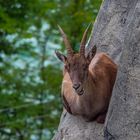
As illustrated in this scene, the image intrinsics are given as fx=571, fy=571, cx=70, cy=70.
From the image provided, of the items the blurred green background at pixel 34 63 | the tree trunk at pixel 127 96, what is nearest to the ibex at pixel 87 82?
the tree trunk at pixel 127 96

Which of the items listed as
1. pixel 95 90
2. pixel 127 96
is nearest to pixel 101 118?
pixel 95 90

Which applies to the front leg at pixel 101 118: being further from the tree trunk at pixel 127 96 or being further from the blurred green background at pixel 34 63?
the blurred green background at pixel 34 63

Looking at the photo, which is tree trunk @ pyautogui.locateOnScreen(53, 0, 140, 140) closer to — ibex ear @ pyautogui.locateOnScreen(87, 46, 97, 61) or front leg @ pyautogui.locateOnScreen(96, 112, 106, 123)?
front leg @ pyautogui.locateOnScreen(96, 112, 106, 123)

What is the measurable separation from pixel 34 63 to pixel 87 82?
324 inches

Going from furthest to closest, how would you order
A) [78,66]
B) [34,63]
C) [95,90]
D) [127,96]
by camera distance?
[34,63], [95,90], [78,66], [127,96]

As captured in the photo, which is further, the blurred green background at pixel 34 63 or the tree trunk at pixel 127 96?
the blurred green background at pixel 34 63

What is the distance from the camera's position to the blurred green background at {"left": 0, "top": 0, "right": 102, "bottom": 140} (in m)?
13.4

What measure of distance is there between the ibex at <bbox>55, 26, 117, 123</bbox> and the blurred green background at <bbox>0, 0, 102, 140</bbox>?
Result: 643 centimetres

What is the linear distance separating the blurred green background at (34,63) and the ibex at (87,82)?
6.43 metres

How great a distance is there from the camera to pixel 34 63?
569 inches

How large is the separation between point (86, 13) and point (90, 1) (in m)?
0.54

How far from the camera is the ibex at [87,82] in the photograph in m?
6.21

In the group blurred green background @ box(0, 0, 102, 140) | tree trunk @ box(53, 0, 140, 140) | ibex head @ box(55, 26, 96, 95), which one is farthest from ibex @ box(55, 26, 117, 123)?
blurred green background @ box(0, 0, 102, 140)

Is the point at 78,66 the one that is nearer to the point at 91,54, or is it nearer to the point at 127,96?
the point at 91,54
